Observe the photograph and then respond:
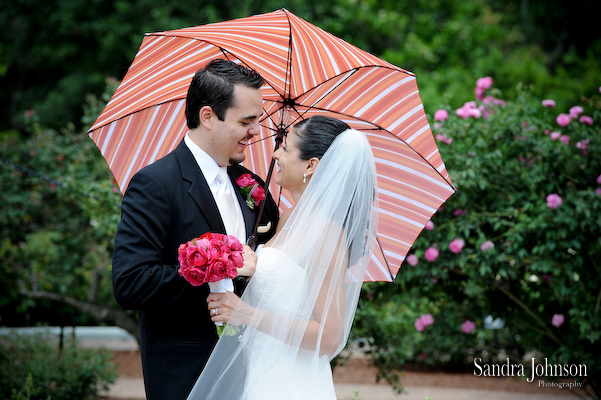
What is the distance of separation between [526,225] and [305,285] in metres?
2.69

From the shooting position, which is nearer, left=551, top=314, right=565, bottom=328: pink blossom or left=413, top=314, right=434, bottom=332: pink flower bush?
left=551, top=314, right=565, bottom=328: pink blossom

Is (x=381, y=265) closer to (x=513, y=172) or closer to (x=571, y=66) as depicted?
(x=513, y=172)

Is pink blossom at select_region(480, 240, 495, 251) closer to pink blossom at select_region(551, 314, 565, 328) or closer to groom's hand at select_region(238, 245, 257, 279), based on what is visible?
pink blossom at select_region(551, 314, 565, 328)

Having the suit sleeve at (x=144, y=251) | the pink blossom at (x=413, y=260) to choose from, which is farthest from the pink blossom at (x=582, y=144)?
the suit sleeve at (x=144, y=251)

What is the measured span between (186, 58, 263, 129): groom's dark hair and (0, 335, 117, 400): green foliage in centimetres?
334

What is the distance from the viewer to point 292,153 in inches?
111

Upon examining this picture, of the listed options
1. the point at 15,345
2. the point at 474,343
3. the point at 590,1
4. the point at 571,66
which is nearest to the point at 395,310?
the point at 474,343

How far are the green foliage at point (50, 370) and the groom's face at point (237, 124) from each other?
3247 mm

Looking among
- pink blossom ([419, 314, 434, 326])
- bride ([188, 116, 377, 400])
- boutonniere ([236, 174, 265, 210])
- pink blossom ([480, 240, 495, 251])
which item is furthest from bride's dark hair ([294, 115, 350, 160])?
pink blossom ([419, 314, 434, 326])

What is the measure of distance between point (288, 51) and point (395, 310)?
593 cm

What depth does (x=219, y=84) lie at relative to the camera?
258cm

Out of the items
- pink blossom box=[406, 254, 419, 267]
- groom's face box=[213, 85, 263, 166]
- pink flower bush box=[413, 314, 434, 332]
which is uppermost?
groom's face box=[213, 85, 263, 166]

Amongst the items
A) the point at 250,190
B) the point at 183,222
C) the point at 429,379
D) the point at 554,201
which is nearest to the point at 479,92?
the point at 554,201

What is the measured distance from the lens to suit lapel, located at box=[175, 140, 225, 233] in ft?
8.24
